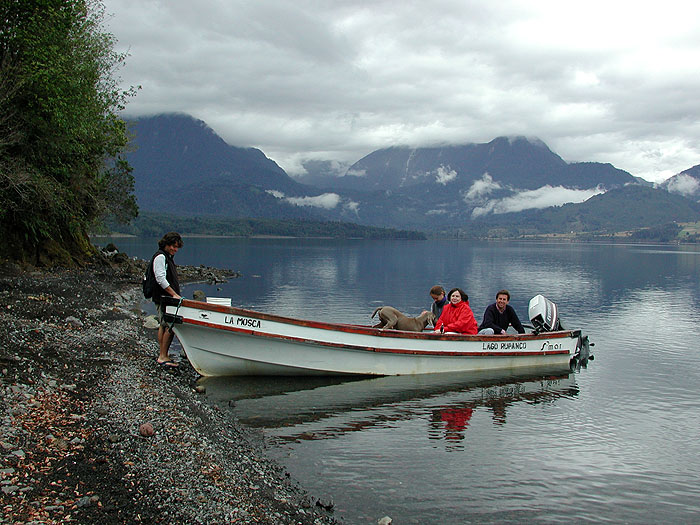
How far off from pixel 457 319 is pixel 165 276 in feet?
30.0

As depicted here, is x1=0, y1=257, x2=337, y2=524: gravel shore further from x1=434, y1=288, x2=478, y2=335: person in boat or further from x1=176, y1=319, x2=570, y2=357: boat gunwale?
x1=434, y1=288, x2=478, y2=335: person in boat

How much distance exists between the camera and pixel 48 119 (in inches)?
950

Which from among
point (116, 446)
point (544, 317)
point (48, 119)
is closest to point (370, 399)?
point (116, 446)

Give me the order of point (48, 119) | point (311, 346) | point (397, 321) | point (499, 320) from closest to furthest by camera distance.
Result: point (311, 346) → point (397, 321) → point (499, 320) → point (48, 119)

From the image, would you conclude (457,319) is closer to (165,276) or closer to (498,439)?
(498,439)

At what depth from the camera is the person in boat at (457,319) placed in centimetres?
1769

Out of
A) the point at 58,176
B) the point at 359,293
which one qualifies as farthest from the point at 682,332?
the point at 58,176

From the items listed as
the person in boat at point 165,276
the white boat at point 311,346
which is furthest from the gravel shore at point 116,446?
the white boat at point 311,346

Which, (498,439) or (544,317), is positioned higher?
(544,317)

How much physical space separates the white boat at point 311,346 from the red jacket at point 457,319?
1.20 feet

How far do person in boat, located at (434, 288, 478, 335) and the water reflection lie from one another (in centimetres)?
154

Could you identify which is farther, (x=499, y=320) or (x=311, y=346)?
(x=499, y=320)

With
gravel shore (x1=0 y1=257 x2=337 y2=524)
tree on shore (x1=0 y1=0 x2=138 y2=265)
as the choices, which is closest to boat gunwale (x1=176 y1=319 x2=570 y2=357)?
gravel shore (x1=0 y1=257 x2=337 y2=524)

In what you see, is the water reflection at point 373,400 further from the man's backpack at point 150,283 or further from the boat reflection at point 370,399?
the man's backpack at point 150,283
